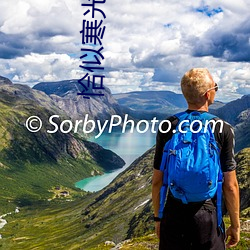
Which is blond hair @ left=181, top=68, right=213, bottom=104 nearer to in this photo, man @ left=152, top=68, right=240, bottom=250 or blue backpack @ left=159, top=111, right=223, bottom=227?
man @ left=152, top=68, right=240, bottom=250

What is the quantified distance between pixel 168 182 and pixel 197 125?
5.89ft

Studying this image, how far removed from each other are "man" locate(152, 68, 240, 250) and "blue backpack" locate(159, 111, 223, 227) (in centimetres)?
34

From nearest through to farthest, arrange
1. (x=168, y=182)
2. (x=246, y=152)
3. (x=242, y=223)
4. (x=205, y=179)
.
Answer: (x=205, y=179), (x=168, y=182), (x=242, y=223), (x=246, y=152)

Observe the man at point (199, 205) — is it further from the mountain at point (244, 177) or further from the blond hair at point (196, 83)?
the mountain at point (244, 177)

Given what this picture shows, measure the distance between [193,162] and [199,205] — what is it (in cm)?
138

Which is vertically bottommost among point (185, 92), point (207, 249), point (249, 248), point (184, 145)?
point (249, 248)

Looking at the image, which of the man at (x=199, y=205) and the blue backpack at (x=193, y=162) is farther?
the man at (x=199, y=205)

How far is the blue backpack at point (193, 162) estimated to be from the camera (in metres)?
10.2

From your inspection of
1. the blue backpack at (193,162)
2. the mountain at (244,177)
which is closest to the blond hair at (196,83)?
the blue backpack at (193,162)

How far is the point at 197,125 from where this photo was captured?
422 inches

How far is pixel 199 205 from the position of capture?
35.1 feet

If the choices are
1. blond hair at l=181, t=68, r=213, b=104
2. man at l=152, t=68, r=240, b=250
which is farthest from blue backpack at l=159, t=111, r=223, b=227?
blond hair at l=181, t=68, r=213, b=104

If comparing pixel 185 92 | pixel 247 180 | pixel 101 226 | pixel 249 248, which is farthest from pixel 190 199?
pixel 101 226

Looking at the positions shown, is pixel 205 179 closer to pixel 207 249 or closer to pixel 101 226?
pixel 207 249
